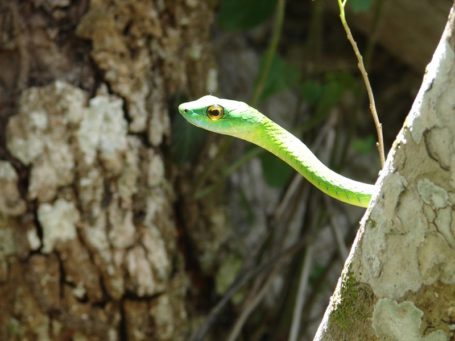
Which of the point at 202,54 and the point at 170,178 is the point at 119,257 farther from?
the point at 202,54

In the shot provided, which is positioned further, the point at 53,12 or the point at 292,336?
the point at 292,336

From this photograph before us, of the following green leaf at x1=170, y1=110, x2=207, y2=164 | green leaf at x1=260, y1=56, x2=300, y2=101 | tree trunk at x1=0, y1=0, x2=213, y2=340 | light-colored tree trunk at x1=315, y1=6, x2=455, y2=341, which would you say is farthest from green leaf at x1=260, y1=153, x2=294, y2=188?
light-colored tree trunk at x1=315, y1=6, x2=455, y2=341

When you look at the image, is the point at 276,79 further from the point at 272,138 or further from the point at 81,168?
the point at 272,138

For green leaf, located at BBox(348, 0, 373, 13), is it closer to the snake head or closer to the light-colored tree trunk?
the snake head

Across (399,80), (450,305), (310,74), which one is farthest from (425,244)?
(399,80)

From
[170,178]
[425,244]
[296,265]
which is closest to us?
[425,244]

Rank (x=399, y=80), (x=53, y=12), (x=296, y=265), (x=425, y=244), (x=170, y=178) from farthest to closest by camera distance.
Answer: (x=399, y=80)
(x=296, y=265)
(x=170, y=178)
(x=53, y=12)
(x=425, y=244)
